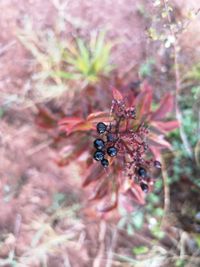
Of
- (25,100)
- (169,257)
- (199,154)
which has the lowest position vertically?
(169,257)

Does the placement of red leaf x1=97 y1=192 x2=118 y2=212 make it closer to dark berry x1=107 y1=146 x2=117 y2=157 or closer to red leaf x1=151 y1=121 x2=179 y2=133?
red leaf x1=151 y1=121 x2=179 y2=133

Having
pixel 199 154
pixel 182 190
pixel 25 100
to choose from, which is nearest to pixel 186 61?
pixel 199 154

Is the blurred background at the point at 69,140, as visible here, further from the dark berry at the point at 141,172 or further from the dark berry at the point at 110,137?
the dark berry at the point at 110,137

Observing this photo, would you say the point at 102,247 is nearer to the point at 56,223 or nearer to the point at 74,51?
the point at 56,223

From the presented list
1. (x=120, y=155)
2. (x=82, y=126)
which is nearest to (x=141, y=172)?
(x=120, y=155)

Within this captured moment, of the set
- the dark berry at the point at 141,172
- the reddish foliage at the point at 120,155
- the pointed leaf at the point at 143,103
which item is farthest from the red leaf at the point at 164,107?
the dark berry at the point at 141,172

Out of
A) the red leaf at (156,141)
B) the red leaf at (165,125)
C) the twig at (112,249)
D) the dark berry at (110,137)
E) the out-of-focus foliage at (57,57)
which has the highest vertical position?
the out-of-focus foliage at (57,57)
